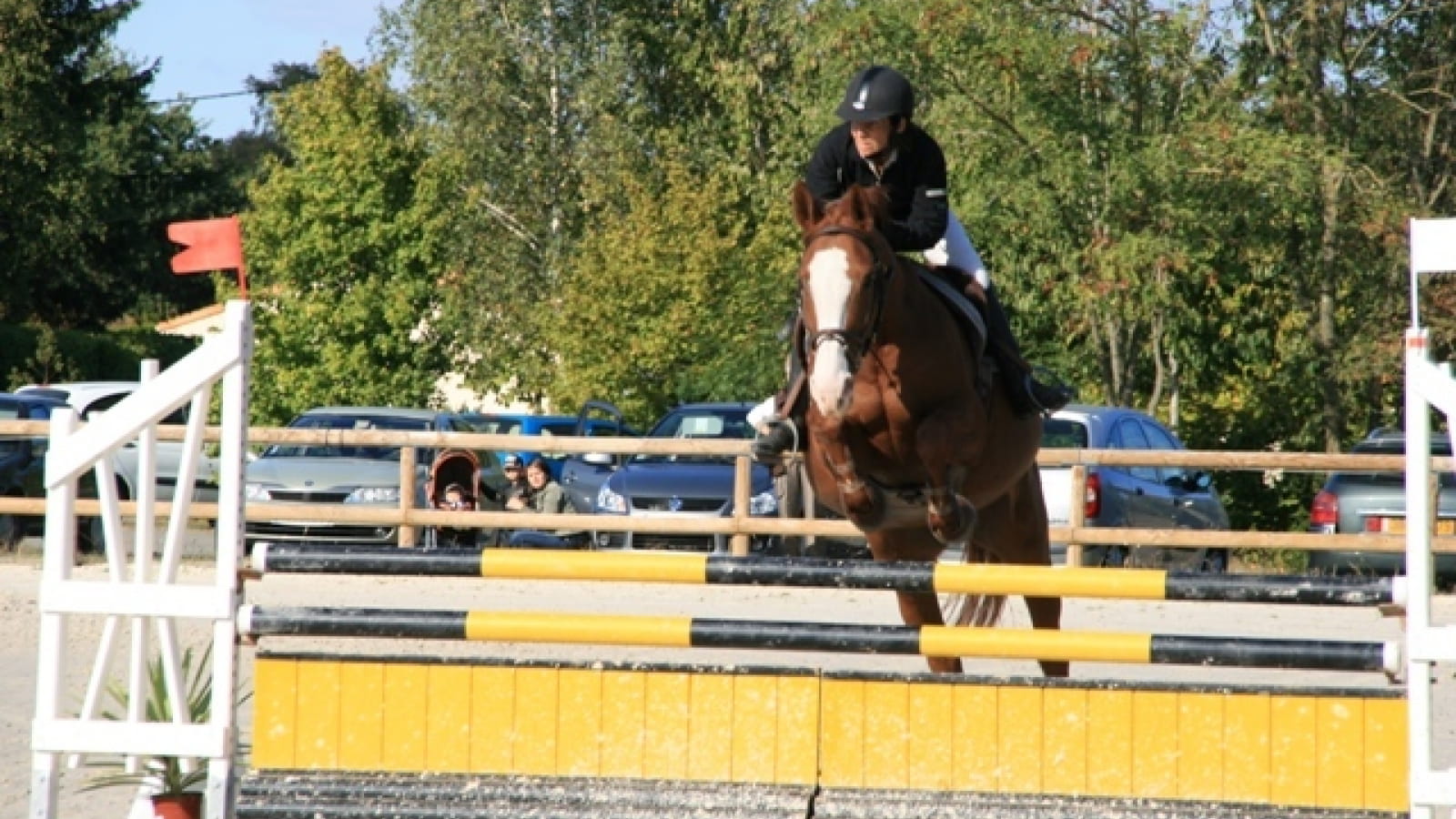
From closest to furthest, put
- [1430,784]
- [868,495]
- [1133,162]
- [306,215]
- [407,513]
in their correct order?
[1430,784] → [868,495] → [407,513] → [1133,162] → [306,215]

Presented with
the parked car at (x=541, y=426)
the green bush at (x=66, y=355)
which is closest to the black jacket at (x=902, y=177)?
the parked car at (x=541, y=426)

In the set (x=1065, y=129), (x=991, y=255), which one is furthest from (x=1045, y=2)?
(x=991, y=255)

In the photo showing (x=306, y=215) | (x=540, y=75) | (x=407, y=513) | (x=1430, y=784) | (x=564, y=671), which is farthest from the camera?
(x=540, y=75)

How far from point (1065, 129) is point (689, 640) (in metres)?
17.2

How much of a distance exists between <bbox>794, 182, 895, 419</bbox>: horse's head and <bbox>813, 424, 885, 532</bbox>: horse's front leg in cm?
24

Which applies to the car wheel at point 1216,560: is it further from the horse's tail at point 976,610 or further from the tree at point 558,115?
the tree at point 558,115

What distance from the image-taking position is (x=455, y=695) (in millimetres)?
5148

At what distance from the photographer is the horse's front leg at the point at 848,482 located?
647cm

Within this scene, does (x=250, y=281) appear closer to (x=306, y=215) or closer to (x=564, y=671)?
(x=306, y=215)

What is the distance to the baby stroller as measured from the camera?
17328mm

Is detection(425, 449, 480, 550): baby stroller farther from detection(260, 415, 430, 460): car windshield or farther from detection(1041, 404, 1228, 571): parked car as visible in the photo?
detection(1041, 404, 1228, 571): parked car

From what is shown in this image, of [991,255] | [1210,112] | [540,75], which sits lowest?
[991,255]

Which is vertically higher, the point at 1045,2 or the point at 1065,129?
the point at 1045,2

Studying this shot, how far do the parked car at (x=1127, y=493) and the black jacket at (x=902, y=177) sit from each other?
8.69 metres
